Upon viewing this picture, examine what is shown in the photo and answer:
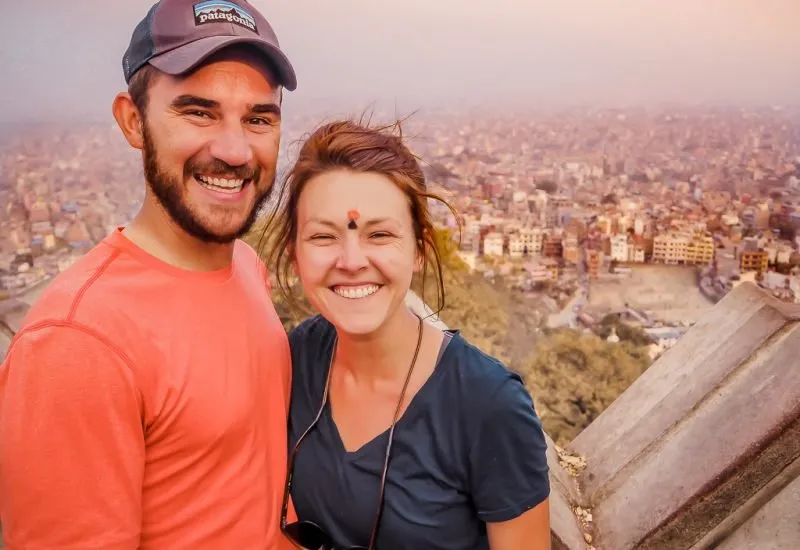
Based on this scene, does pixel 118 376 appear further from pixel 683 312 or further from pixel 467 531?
pixel 683 312

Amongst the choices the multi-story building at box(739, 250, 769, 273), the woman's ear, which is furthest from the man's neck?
the multi-story building at box(739, 250, 769, 273)

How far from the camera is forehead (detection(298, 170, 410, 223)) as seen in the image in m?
1.50

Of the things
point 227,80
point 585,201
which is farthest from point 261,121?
point 585,201

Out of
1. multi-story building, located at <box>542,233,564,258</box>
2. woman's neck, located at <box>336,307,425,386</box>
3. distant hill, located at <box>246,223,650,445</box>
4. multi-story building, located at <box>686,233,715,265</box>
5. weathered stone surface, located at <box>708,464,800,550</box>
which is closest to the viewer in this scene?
woman's neck, located at <box>336,307,425,386</box>

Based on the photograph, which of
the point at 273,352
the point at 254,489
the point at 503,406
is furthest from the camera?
the point at 273,352

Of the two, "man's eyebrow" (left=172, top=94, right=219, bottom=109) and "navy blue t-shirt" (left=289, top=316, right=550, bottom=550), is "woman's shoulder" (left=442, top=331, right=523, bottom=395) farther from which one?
"man's eyebrow" (left=172, top=94, right=219, bottom=109)

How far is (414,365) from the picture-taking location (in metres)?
1.56

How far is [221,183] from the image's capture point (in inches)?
62.3

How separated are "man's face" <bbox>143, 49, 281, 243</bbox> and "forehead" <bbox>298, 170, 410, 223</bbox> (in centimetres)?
24

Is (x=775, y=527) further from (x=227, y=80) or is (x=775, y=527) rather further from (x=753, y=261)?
(x=753, y=261)

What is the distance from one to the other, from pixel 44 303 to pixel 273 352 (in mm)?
619

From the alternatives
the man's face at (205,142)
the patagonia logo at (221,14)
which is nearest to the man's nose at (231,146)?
the man's face at (205,142)

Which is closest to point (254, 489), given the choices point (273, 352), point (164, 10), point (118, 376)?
point (273, 352)

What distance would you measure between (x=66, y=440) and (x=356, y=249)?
2.50 ft
